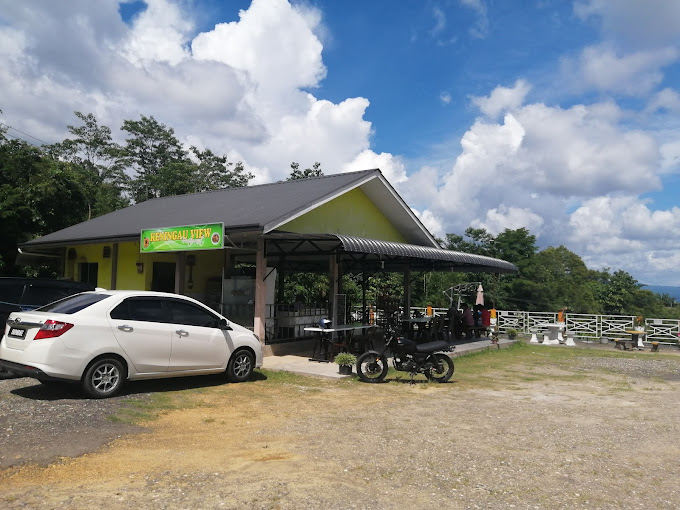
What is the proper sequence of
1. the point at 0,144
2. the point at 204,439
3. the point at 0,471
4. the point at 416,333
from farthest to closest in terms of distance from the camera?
1. the point at 0,144
2. the point at 416,333
3. the point at 204,439
4. the point at 0,471

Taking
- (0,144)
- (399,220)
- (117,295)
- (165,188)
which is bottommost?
(117,295)

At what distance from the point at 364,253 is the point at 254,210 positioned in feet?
9.47

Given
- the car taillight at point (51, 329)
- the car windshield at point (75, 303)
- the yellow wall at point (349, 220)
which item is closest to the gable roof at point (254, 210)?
the yellow wall at point (349, 220)

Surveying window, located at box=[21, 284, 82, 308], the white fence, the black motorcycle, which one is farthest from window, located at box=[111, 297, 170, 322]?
the white fence

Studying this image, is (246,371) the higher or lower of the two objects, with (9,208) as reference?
lower

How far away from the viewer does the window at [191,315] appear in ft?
26.8

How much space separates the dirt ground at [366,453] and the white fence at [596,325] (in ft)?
41.8

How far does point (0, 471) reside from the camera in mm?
4473

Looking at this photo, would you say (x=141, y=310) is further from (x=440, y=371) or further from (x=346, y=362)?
(x=440, y=371)

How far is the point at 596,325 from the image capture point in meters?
21.2

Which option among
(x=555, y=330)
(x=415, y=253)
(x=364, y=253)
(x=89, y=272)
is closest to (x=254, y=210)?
(x=364, y=253)

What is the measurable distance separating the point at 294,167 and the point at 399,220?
24.3m

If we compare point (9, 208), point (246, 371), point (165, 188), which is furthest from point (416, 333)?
point (165, 188)

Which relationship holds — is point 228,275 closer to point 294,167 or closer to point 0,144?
point 0,144
